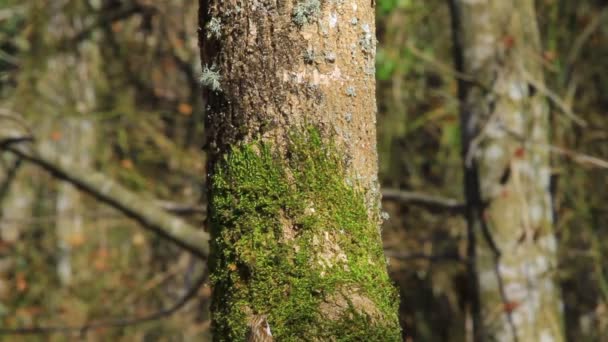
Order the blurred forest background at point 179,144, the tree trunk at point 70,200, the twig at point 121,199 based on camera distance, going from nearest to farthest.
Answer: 1. the twig at point 121,199
2. the blurred forest background at point 179,144
3. the tree trunk at point 70,200

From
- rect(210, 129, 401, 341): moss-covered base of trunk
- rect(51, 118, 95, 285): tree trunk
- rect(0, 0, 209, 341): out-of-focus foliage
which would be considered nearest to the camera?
rect(210, 129, 401, 341): moss-covered base of trunk

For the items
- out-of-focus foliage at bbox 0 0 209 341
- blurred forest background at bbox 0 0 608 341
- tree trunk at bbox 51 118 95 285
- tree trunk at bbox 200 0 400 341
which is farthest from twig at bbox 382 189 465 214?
tree trunk at bbox 51 118 95 285

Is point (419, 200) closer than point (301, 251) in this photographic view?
No

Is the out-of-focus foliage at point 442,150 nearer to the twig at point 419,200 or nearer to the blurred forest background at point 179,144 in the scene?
the blurred forest background at point 179,144

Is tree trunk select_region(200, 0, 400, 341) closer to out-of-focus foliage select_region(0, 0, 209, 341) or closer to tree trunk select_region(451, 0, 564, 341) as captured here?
tree trunk select_region(451, 0, 564, 341)

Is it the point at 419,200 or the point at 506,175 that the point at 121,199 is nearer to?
the point at 419,200

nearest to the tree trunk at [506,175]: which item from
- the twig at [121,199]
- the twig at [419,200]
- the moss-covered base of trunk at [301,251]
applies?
the twig at [419,200]

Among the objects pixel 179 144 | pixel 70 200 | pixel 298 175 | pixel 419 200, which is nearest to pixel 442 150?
pixel 179 144
